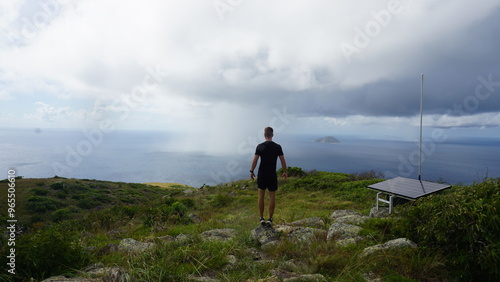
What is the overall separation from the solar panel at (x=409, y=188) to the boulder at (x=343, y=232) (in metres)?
2.14

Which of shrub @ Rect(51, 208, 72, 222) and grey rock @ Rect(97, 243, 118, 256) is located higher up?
grey rock @ Rect(97, 243, 118, 256)

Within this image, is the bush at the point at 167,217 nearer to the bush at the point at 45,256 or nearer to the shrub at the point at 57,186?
the bush at the point at 45,256

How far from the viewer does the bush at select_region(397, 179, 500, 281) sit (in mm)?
3121

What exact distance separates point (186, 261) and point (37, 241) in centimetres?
231

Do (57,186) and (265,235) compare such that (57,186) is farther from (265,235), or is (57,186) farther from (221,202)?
(265,235)

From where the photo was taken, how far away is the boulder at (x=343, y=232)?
517cm

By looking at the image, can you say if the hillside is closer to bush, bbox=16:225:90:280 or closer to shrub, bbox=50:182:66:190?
bush, bbox=16:225:90:280

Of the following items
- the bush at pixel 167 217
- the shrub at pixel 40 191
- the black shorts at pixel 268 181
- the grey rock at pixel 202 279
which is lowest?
the shrub at pixel 40 191

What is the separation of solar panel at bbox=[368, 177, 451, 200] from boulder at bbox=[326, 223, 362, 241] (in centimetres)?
214

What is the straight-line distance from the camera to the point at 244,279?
330 cm

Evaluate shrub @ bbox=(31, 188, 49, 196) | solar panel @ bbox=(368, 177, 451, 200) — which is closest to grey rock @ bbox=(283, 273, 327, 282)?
solar panel @ bbox=(368, 177, 451, 200)

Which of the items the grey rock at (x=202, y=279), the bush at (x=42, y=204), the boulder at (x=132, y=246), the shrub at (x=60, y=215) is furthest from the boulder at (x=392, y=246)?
the bush at (x=42, y=204)

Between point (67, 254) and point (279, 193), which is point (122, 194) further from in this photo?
point (67, 254)

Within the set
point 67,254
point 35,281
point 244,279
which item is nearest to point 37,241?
point 67,254
